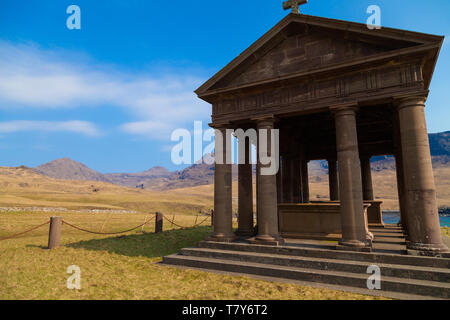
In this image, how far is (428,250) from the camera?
26.7ft

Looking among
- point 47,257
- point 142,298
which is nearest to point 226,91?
point 142,298

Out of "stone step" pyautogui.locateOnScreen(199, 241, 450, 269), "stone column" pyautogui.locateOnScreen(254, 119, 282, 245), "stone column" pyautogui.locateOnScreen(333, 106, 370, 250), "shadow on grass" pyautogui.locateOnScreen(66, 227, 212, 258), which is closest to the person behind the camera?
"stone step" pyautogui.locateOnScreen(199, 241, 450, 269)

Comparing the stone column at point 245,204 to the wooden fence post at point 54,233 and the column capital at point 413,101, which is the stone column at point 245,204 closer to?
the column capital at point 413,101

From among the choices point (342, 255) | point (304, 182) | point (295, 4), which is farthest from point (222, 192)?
point (304, 182)

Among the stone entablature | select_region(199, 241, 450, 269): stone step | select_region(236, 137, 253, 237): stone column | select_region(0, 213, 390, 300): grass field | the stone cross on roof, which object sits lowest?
select_region(0, 213, 390, 300): grass field

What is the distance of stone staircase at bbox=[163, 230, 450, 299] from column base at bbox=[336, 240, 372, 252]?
0.23 meters

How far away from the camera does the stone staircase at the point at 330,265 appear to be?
23.5 feet

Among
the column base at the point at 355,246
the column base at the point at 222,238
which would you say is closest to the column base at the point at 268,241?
the column base at the point at 222,238

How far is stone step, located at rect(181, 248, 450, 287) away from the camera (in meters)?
7.38

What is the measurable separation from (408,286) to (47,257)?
1313 cm

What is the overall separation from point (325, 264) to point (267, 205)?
3.25 m

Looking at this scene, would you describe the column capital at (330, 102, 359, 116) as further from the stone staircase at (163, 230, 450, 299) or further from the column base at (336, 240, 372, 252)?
the stone staircase at (163, 230, 450, 299)

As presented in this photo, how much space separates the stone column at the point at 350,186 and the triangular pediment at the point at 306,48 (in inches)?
87.5

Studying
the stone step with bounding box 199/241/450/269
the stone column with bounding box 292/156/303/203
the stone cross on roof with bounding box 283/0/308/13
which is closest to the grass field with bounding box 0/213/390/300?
the stone step with bounding box 199/241/450/269
